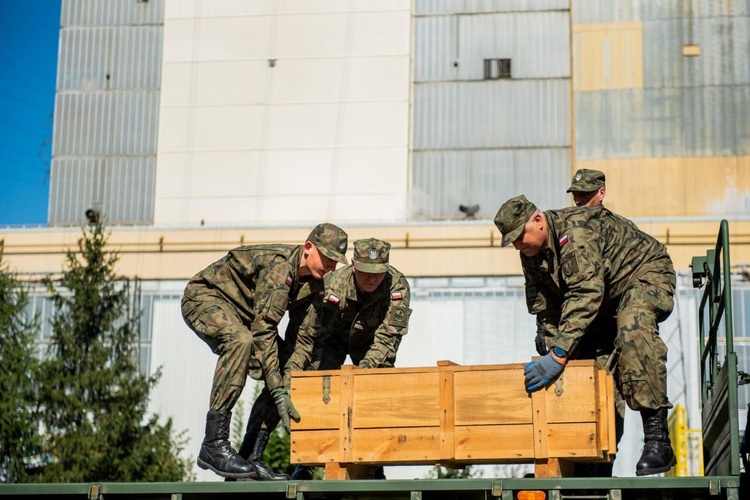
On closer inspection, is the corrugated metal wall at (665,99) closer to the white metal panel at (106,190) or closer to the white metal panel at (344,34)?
the white metal panel at (344,34)

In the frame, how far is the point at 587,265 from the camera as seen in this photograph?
→ 7926 mm

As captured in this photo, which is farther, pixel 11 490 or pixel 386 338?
pixel 386 338

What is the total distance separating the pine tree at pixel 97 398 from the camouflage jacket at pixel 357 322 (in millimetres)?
21423

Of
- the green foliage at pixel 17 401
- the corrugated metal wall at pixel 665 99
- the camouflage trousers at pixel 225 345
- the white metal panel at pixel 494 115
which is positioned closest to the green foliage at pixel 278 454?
the green foliage at pixel 17 401

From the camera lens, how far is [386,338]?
9383 mm

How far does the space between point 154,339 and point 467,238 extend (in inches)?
400

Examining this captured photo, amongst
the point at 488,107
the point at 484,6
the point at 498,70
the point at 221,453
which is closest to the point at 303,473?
the point at 221,453

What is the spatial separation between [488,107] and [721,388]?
108ft

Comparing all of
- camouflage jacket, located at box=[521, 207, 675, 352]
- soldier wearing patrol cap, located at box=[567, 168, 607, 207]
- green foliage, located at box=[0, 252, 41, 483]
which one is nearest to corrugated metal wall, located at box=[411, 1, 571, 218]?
green foliage, located at box=[0, 252, 41, 483]

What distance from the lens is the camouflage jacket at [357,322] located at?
9414mm

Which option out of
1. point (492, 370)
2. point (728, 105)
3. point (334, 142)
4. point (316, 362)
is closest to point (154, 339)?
point (334, 142)

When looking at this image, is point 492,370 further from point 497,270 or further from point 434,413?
point 497,270

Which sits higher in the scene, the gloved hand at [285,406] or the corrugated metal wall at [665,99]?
the corrugated metal wall at [665,99]

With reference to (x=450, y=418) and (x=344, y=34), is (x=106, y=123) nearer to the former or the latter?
(x=344, y=34)
